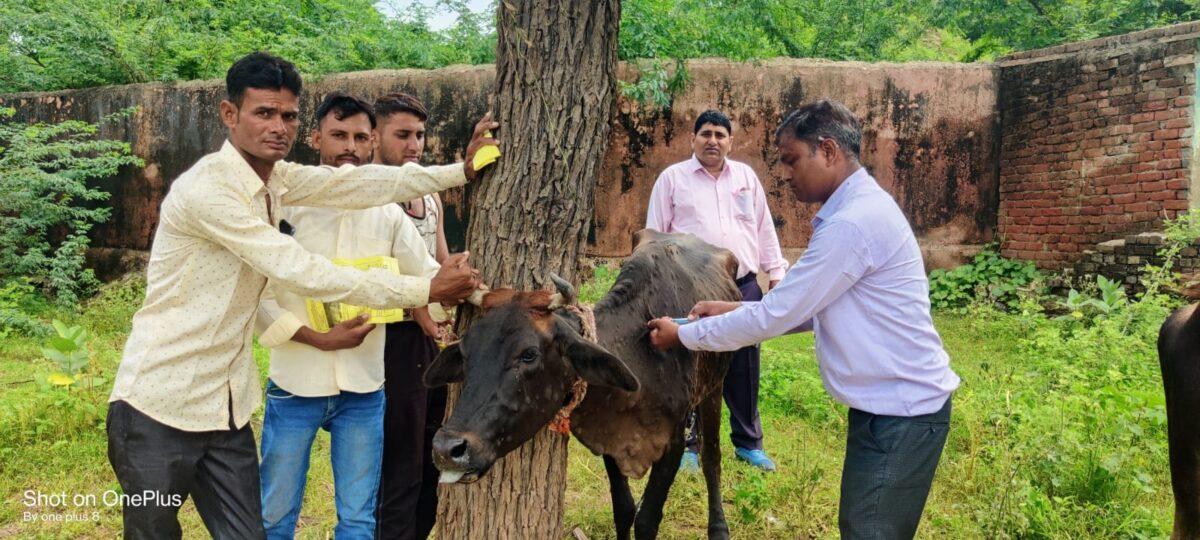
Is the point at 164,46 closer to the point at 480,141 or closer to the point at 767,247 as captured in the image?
the point at 767,247

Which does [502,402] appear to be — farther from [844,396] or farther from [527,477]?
[844,396]

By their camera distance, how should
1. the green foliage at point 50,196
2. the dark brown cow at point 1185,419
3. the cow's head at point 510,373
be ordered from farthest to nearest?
the green foliage at point 50,196 < the dark brown cow at point 1185,419 < the cow's head at point 510,373

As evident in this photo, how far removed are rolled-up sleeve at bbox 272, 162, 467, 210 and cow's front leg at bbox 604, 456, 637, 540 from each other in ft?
5.47

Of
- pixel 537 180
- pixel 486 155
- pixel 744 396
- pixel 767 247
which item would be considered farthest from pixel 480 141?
pixel 767 247

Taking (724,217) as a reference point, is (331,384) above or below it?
below

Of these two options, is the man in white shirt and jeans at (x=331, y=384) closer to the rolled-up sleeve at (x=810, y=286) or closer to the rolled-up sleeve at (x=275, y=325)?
the rolled-up sleeve at (x=275, y=325)


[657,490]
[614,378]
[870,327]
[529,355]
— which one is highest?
[870,327]

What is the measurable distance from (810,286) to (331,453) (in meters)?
1.85

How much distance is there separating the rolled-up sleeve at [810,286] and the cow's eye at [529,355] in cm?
69

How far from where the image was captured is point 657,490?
12.3ft

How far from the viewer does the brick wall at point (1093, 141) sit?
8.05 metres

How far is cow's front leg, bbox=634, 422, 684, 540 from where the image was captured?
3.71 meters

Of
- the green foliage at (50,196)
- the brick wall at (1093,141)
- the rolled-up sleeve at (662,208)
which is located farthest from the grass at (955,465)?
the green foliage at (50,196)

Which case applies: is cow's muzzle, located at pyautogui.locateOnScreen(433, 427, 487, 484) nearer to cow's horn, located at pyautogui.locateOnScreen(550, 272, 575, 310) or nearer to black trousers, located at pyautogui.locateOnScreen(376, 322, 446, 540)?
cow's horn, located at pyautogui.locateOnScreen(550, 272, 575, 310)
